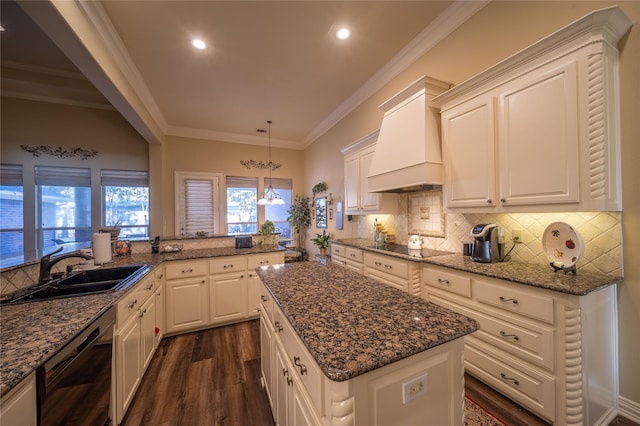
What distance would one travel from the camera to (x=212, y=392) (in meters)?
1.84

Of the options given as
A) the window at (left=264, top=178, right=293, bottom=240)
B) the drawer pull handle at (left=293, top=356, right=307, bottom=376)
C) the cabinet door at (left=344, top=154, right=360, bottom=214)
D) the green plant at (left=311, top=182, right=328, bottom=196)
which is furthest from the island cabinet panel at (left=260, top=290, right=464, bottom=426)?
the window at (left=264, top=178, right=293, bottom=240)

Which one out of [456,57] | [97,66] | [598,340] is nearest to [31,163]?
[97,66]

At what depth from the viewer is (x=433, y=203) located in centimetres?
267

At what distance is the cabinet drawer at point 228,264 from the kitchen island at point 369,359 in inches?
70.6

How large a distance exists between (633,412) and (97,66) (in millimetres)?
4693

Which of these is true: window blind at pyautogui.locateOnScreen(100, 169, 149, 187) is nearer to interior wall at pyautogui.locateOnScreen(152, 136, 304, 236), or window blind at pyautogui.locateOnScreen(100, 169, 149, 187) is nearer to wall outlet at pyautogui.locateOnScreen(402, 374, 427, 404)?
interior wall at pyautogui.locateOnScreen(152, 136, 304, 236)

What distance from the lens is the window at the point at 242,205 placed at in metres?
5.28

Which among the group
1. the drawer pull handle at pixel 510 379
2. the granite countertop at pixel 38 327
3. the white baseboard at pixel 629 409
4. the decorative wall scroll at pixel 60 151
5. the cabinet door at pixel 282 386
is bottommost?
the white baseboard at pixel 629 409

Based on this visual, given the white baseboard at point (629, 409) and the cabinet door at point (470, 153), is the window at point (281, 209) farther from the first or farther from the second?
the white baseboard at point (629, 409)

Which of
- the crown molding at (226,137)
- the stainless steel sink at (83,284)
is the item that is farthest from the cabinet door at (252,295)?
the crown molding at (226,137)

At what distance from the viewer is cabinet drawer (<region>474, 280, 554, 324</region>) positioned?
4.47ft

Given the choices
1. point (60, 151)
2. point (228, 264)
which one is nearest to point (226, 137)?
point (60, 151)

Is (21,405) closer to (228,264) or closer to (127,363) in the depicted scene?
(127,363)

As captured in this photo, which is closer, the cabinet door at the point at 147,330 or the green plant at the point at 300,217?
the cabinet door at the point at 147,330
